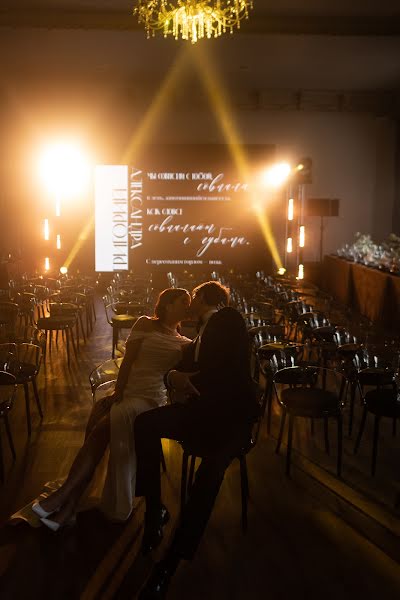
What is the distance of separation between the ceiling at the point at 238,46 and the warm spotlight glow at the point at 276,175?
1808mm

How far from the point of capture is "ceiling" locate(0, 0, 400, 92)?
9617 millimetres

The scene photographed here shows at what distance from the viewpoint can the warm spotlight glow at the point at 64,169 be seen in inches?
582

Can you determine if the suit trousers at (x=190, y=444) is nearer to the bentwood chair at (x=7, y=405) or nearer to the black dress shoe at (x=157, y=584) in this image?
the black dress shoe at (x=157, y=584)

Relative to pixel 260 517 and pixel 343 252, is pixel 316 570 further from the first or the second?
pixel 343 252

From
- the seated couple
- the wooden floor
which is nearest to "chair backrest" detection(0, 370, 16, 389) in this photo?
the wooden floor

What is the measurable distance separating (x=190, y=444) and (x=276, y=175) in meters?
12.4

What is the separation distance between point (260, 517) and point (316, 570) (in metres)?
0.60

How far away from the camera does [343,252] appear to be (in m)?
14.1

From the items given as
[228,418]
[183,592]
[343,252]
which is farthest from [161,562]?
[343,252]

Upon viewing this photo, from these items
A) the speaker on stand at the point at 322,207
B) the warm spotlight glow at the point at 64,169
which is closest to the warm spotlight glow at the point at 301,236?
the speaker on stand at the point at 322,207

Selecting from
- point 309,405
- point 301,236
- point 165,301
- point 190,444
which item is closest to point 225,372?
point 190,444

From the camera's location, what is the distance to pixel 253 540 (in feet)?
11.5

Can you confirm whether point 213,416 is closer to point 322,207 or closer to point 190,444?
point 190,444

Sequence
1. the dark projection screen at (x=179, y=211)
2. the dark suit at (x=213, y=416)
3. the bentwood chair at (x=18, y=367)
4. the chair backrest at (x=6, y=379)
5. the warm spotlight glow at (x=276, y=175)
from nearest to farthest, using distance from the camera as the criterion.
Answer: the dark suit at (x=213, y=416)
the chair backrest at (x=6, y=379)
the bentwood chair at (x=18, y=367)
the dark projection screen at (x=179, y=211)
the warm spotlight glow at (x=276, y=175)
